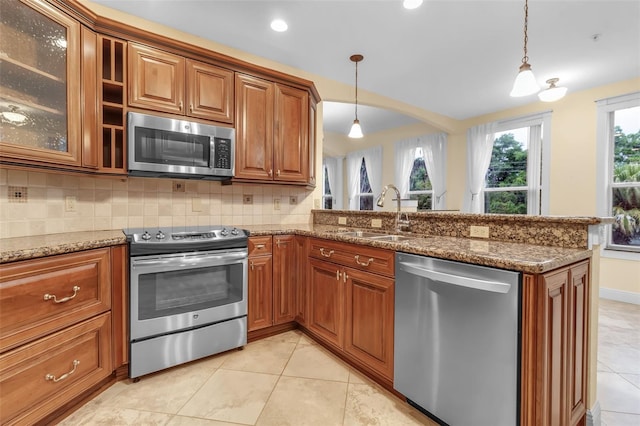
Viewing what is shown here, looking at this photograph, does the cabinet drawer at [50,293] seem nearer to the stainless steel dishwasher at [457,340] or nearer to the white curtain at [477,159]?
the stainless steel dishwasher at [457,340]

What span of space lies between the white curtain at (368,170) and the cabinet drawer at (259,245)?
441 centimetres

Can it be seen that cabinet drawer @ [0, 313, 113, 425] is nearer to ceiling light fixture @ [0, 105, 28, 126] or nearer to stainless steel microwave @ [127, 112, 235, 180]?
stainless steel microwave @ [127, 112, 235, 180]

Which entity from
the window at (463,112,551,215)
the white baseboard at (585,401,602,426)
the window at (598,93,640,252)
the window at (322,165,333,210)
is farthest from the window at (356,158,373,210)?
the white baseboard at (585,401,602,426)

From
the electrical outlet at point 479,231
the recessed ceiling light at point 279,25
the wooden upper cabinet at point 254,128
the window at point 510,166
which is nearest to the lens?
the electrical outlet at point 479,231

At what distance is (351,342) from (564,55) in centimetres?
356

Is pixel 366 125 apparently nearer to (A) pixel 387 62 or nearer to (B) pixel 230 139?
(A) pixel 387 62

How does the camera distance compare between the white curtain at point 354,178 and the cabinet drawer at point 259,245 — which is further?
the white curtain at point 354,178

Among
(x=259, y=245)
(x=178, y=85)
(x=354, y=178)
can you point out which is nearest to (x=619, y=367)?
(x=259, y=245)

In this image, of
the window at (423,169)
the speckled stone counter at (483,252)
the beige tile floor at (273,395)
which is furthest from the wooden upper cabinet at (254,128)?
the window at (423,169)

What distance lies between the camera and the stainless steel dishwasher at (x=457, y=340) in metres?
1.13

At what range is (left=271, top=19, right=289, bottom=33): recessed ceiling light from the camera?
236 cm

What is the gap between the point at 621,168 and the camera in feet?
11.9

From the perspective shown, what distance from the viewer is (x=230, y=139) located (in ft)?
7.82

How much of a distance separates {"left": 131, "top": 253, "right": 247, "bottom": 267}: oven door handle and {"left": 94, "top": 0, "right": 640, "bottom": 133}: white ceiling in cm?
189
